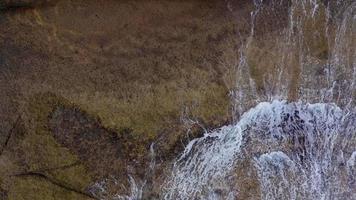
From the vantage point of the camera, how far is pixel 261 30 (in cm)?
255

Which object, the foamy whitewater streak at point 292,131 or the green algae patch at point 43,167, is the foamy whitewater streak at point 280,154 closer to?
the foamy whitewater streak at point 292,131

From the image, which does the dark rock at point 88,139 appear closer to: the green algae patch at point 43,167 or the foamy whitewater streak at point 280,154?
the green algae patch at point 43,167

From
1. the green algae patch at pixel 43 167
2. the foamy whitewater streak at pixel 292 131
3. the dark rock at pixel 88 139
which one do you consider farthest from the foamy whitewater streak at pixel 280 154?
the green algae patch at pixel 43 167

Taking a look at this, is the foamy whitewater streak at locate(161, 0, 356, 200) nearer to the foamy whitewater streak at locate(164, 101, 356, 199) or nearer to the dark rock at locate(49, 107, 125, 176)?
the foamy whitewater streak at locate(164, 101, 356, 199)

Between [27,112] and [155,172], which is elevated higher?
[27,112]

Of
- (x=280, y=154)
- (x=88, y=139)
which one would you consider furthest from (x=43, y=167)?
(x=280, y=154)

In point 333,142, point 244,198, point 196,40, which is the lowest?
point 244,198

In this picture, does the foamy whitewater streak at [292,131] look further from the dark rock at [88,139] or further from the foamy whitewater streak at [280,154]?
the dark rock at [88,139]

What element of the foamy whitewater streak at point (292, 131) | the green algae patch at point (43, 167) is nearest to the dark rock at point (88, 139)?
the green algae patch at point (43, 167)

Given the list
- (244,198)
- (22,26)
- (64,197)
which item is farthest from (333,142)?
(22,26)

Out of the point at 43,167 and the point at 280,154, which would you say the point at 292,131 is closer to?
the point at 280,154

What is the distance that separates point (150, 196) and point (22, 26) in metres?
0.95

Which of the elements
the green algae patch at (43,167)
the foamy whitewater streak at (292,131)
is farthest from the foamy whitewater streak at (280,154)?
the green algae patch at (43,167)

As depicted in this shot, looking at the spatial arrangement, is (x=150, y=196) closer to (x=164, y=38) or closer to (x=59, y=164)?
(x=59, y=164)
